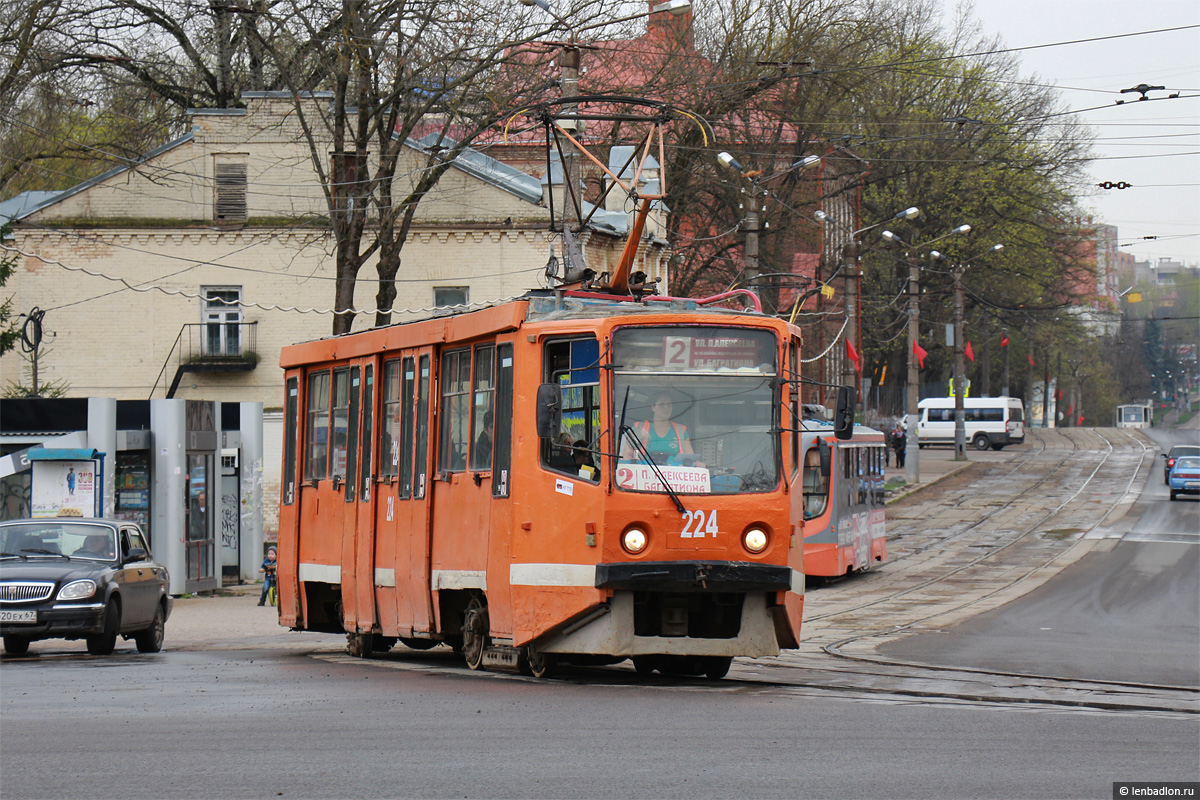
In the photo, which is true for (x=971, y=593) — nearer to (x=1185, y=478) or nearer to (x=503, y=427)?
(x=503, y=427)

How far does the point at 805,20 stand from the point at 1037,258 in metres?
25.1

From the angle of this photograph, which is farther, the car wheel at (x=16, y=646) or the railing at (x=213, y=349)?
the railing at (x=213, y=349)

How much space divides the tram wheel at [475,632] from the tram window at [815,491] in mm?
15543

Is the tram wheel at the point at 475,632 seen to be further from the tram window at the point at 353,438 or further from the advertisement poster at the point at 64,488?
the advertisement poster at the point at 64,488

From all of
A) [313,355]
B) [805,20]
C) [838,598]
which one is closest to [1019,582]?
[838,598]

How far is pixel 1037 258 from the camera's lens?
66.9m

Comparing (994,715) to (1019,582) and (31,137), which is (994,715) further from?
(31,137)

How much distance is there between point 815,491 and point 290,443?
1341 cm

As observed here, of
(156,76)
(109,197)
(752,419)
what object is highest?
(156,76)

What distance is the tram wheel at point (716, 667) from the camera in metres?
13.0

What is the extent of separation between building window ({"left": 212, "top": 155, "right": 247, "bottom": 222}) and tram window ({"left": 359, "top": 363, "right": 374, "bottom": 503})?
24.0 metres

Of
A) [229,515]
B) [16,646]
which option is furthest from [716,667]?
[229,515]

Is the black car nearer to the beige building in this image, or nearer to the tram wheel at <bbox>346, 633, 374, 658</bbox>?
the tram wheel at <bbox>346, 633, 374, 658</bbox>

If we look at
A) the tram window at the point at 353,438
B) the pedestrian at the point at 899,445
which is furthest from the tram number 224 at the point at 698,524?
the pedestrian at the point at 899,445
